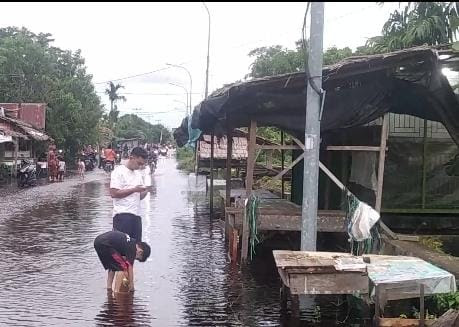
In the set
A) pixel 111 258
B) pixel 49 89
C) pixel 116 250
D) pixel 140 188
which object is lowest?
pixel 111 258

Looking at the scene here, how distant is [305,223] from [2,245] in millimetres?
6582

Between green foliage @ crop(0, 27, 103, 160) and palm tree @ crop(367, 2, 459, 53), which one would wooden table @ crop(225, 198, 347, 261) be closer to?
palm tree @ crop(367, 2, 459, 53)

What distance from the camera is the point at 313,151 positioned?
24.6ft

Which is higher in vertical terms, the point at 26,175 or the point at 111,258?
the point at 26,175

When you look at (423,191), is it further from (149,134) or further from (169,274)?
(149,134)

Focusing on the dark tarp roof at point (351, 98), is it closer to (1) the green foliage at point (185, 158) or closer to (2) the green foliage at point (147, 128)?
(1) the green foliage at point (185, 158)

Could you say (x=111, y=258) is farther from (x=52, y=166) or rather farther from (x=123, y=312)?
(x=52, y=166)

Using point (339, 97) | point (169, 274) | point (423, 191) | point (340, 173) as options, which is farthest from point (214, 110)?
point (423, 191)

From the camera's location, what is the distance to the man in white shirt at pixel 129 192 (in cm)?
789

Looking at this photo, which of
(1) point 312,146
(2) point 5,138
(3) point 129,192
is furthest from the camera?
(2) point 5,138

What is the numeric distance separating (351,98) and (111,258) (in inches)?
171

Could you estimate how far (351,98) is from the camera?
9477 millimetres

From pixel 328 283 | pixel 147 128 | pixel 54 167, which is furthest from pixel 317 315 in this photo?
pixel 147 128

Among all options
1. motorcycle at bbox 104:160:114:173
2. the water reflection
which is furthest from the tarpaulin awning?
the water reflection
